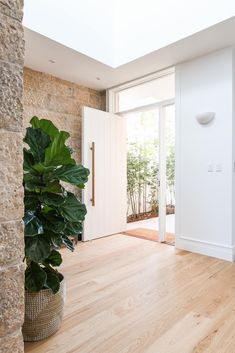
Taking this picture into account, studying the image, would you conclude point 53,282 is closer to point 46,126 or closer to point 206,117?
point 46,126

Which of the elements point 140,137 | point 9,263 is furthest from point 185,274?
point 140,137

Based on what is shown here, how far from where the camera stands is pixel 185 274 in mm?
2496

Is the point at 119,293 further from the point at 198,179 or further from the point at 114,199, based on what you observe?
the point at 114,199

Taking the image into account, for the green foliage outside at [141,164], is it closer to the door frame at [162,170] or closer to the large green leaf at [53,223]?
the door frame at [162,170]

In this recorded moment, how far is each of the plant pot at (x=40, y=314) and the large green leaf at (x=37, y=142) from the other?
0.81 m

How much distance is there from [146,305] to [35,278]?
3.07ft

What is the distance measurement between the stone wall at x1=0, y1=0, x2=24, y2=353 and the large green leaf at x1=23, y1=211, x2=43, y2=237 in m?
0.47

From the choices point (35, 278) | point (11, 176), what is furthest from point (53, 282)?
point (11, 176)

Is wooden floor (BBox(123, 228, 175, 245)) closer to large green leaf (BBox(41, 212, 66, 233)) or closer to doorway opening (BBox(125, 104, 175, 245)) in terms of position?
doorway opening (BBox(125, 104, 175, 245))

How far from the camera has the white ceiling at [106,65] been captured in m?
2.71

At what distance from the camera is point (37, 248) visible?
1362mm

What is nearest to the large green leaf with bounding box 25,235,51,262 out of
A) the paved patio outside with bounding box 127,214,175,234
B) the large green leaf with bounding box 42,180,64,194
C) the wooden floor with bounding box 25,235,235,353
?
the large green leaf with bounding box 42,180,64,194

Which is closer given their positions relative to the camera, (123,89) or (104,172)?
(104,172)

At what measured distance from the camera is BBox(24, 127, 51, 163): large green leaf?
1468mm
